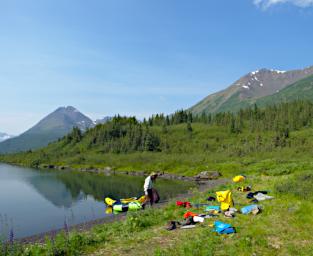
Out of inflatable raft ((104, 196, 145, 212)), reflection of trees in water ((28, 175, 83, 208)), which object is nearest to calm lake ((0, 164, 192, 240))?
reflection of trees in water ((28, 175, 83, 208))

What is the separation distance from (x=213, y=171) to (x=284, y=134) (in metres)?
70.5

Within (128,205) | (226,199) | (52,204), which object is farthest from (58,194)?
(226,199)

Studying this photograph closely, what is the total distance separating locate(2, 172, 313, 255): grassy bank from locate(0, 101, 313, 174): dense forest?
7175 cm

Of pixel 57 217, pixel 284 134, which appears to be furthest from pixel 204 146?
pixel 57 217

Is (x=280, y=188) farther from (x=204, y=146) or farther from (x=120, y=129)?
(x=120, y=129)

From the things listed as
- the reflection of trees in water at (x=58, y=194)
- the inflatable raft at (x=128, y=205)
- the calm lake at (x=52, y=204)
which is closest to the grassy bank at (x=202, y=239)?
the inflatable raft at (x=128, y=205)

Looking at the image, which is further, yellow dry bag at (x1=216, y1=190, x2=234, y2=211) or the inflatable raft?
the inflatable raft

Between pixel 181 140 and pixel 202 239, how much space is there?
13780cm

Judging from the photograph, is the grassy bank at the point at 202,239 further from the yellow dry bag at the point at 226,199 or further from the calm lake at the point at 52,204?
the calm lake at the point at 52,204

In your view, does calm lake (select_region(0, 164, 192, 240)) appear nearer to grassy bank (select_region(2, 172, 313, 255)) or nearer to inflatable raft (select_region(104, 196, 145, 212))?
inflatable raft (select_region(104, 196, 145, 212))

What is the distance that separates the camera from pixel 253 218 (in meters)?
19.4

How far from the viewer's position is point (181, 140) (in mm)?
152500

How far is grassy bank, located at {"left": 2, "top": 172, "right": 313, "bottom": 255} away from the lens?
1373 cm

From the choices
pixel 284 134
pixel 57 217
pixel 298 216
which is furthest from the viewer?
pixel 284 134
